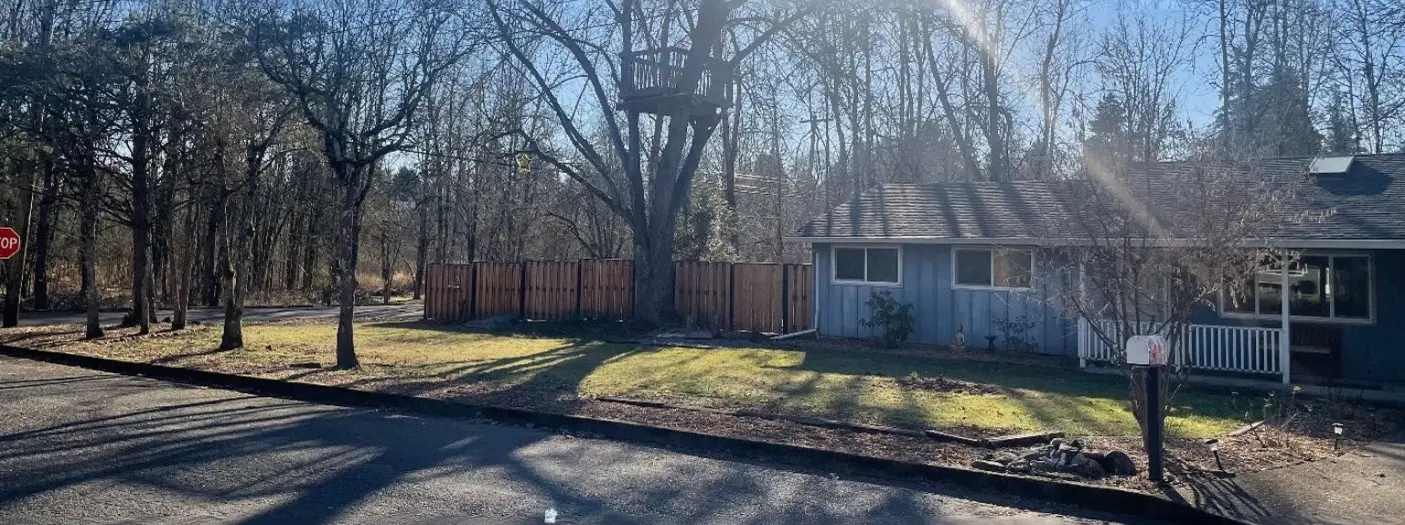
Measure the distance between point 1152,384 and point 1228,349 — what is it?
8.49m

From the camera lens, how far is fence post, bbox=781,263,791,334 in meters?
22.2

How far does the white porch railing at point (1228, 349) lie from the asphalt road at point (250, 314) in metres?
22.0

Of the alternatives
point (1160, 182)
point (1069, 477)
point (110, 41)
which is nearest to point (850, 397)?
point (1069, 477)

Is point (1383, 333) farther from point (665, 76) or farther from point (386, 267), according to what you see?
point (386, 267)

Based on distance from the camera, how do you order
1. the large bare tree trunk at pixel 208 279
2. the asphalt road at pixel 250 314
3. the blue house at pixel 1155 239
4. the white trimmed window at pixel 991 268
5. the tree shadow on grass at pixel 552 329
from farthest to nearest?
the large bare tree trunk at pixel 208 279 < the asphalt road at pixel 250 314 < the tree shadow on grass at pixel 552 329 < the white trimmed window at pixel 991 268 < the blue house at pixel 1155 239

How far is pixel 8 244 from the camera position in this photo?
2105cm

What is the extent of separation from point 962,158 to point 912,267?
16375 millimetres

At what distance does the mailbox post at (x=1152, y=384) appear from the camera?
7.53m

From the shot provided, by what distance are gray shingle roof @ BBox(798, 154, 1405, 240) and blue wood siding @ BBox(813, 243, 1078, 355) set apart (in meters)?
0.61

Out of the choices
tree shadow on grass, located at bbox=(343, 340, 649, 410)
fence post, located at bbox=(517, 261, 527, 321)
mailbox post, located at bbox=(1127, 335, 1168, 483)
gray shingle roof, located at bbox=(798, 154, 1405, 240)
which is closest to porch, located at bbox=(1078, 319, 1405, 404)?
gray shingle roof, located at bbox=(798, 154, 1405, 240)

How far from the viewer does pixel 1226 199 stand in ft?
26.3

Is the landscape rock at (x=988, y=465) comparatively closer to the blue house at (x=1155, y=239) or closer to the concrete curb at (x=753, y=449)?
the concrete curb at (x=753, y=449)

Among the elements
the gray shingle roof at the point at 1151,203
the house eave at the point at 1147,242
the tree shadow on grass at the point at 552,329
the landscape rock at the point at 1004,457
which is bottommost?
the landscape rock at the point at 1004,457

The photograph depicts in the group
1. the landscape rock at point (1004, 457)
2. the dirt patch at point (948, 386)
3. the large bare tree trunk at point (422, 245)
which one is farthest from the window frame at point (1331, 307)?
the large bare tree trunk at point (422, 245)
